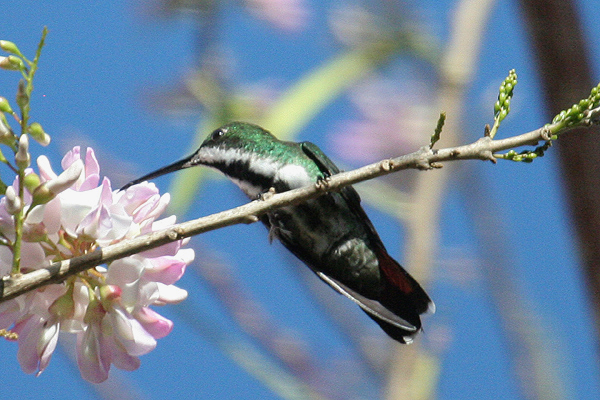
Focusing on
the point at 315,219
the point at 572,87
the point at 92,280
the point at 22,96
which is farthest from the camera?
the point at 315,219

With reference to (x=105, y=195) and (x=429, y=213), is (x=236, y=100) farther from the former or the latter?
(x=105, y=195)

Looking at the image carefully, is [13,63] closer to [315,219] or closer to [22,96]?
[22,96]

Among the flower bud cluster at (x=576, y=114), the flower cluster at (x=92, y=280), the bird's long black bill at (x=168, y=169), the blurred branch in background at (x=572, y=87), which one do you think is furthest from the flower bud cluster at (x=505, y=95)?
the bird's long black bill at (x=168, y=169)

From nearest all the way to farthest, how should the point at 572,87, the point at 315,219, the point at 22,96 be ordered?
the point at 22,96
the point at 572,87
the point at 315,219

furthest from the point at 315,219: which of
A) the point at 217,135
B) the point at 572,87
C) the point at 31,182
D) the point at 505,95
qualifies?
the point at 31,182

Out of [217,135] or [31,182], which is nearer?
[31,182]

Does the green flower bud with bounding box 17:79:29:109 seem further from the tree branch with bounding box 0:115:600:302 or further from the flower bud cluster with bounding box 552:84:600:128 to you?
the flower bud cluster with bounding box 552:84:600:128

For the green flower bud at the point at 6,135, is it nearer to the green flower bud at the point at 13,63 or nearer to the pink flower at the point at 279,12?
the green flower bud at the point at 13,63
